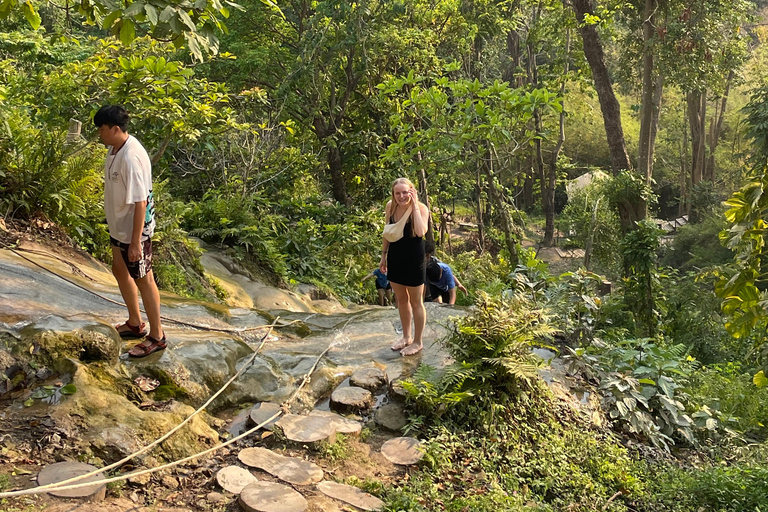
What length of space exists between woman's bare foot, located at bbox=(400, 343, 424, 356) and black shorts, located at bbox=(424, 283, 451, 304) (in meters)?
2.08

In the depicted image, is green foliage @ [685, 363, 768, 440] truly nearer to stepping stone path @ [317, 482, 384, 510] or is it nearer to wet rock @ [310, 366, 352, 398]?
wet rock @ [310, 366, 352, 398]

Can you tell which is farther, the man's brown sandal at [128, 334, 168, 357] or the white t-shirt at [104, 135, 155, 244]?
the man's brown sandal at [128, 334, 168, 357]

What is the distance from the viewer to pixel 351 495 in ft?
12.3

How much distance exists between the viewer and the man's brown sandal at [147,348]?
461cm

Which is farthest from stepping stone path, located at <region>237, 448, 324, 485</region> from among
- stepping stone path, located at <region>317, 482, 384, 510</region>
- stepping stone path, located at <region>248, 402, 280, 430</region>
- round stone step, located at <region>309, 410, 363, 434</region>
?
round stone step, located at <region>309, 410, 363, 434</region>

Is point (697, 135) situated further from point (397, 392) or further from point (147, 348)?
point (147, 348)

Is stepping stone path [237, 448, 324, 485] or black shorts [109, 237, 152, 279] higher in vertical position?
black shorts [109, 237, 152, 279]

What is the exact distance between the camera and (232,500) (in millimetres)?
3479

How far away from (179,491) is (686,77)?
1484 centimetres

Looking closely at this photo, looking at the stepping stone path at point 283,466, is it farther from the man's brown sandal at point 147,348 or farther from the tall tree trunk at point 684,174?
the tall tree trunk at point 684,174

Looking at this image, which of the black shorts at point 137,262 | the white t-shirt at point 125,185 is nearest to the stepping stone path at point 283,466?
the black shorts at point 137,262

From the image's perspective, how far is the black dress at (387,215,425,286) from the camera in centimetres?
564

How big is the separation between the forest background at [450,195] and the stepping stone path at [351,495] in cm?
11

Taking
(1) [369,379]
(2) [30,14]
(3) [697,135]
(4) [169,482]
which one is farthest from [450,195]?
(3) [697,135]
